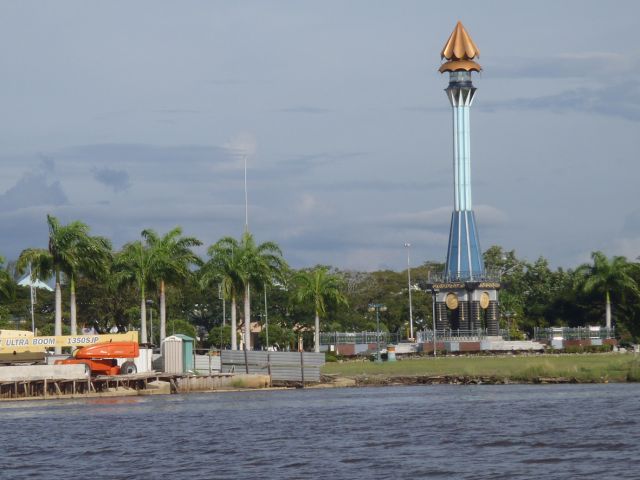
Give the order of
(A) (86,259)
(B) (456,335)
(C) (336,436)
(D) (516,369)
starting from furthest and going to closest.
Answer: (B) (456,335), (A) (86,259), (D) (516,369), (C) (336,436)

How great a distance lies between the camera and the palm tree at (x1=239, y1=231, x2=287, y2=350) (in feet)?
348

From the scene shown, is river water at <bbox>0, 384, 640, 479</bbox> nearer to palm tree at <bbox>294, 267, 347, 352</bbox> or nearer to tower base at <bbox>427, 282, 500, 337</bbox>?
palm tree at <bbox>294, 267, 347, 352</bbox>

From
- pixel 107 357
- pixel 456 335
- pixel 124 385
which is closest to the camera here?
pixel 124 385

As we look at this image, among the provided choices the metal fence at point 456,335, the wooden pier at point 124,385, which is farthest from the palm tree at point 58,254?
the metal fence at point 456,335

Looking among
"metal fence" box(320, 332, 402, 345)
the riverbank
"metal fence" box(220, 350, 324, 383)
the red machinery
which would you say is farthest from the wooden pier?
"metal fence" box(320, 332, 402, 345)

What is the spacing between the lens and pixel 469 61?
149125 millimetres

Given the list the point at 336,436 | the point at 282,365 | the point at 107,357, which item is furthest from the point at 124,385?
the point at 336,436

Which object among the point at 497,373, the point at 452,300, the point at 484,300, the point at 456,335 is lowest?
the point at 497,373

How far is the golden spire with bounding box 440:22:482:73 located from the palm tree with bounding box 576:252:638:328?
2609 cm

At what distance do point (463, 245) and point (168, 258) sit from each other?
55162 millimetres

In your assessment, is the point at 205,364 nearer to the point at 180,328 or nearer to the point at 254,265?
the point at 254,265

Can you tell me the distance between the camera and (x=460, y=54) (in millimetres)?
149125

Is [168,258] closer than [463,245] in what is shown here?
Yes

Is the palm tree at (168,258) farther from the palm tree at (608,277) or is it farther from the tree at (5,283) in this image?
the palm tree at (608,277)
